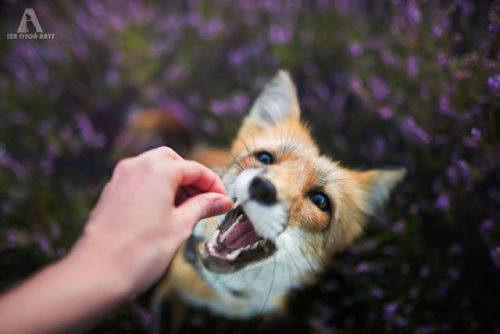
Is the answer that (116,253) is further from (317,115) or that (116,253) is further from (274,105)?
(317,115)

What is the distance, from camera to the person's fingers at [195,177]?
2.84ft

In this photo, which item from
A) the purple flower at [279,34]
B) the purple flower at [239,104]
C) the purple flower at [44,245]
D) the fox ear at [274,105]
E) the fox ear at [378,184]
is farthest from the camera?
the purple flower at [279,34]

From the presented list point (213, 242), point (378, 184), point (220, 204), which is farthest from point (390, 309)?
point (220, 204)

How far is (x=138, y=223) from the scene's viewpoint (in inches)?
30.1

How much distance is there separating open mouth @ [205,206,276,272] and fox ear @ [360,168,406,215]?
674mm

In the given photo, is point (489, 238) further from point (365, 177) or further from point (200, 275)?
point (200, 275)

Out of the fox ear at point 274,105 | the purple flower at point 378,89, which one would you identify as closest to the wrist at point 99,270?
the fox ear at point 274,105

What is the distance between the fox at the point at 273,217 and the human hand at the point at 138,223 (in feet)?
1.01

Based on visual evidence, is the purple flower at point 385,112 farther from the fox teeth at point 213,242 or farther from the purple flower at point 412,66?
the fox teeth at point 213,242

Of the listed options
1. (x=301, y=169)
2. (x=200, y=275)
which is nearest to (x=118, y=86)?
(x=200, y=275)

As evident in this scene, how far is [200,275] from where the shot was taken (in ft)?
5.28

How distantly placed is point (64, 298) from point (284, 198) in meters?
0.73

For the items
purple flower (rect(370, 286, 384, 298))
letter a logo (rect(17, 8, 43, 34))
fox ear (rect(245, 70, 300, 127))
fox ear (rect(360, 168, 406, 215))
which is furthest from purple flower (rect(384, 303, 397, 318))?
letter a logo (rect(17, 8, 43, 34))

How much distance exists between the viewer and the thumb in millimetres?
858
